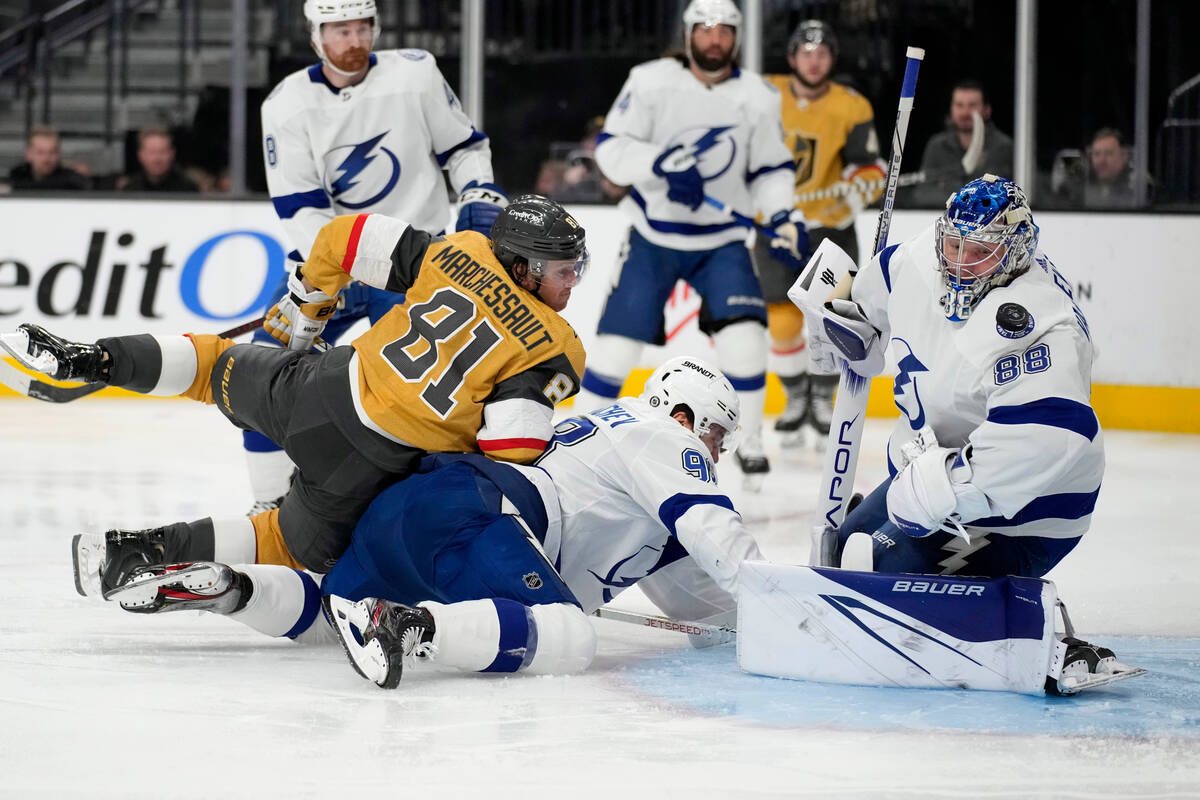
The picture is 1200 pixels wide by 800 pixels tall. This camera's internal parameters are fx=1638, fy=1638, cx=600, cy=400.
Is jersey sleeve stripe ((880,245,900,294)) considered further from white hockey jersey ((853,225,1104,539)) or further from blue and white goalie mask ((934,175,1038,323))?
blue and white goalie mask ((934,175,1038,323))

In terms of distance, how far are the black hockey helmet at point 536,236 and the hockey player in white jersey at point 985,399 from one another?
2.13ft

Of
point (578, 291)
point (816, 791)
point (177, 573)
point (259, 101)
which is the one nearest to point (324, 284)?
point (177, 573)

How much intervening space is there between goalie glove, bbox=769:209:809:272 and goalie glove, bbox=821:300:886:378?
198 centimetres

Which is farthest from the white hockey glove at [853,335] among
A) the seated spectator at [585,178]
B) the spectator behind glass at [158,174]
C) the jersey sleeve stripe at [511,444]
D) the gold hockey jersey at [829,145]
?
the spectator behind glass at [158,174]

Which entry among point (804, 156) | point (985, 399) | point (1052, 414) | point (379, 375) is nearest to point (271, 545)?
point (379, 375)

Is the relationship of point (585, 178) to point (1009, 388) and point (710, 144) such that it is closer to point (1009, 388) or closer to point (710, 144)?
point (710, 144)

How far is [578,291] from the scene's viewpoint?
716cm

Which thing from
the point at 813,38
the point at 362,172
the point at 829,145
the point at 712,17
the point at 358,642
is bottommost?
the point at 358,642

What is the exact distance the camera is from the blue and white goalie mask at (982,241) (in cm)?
294

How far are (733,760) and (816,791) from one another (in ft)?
0.58

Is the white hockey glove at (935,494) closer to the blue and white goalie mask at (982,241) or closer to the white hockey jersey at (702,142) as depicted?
the blue and white goalie mask at (982,241)

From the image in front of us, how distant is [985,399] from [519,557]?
0.89m

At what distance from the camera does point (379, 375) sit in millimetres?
3051

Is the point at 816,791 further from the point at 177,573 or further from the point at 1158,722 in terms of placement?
the point at 177,573
